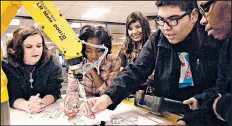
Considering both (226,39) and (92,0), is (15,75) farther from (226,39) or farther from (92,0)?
(226,39)

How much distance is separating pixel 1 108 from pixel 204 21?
114cm

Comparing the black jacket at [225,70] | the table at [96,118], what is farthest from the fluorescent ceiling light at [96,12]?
the black jacket at [225,70]

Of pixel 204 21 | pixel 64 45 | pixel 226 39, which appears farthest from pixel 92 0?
pixel 226 39

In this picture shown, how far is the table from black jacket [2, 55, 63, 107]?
0.12 meters

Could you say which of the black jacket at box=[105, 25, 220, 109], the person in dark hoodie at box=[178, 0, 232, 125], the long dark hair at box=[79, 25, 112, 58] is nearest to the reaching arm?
the black jacket at box=[105, 25, 220, 109]

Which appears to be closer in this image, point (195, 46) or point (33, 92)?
point (195, 46)

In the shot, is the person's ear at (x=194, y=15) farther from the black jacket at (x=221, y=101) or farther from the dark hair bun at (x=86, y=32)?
the dark hair bun at (x=86, y=32)

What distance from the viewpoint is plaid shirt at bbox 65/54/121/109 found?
1.21 meters

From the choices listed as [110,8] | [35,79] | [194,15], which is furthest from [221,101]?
[35,79]

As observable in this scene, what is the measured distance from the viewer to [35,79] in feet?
4.26

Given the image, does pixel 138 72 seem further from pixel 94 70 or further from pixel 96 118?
pixel 96 118

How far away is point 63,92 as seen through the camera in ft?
4.51

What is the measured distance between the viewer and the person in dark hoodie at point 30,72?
118 centimetres

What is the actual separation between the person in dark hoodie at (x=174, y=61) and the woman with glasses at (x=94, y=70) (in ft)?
0.37
